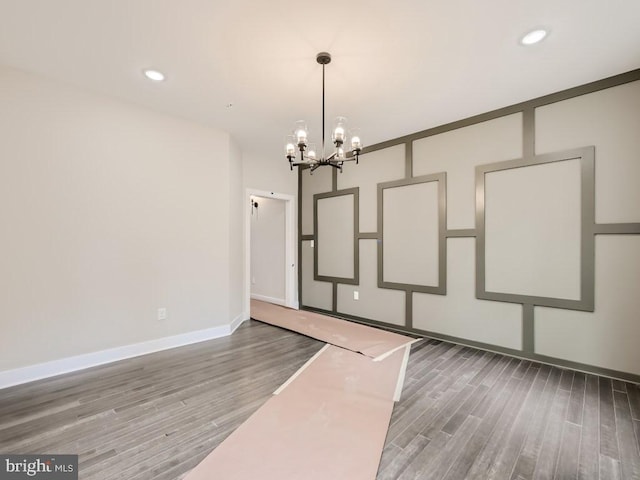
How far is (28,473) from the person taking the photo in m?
1.56

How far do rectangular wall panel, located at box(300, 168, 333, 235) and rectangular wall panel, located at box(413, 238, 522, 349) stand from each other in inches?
92.8

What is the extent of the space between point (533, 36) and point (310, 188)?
3731 millimetres

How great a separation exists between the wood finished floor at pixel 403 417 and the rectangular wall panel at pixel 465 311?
383 millimetres

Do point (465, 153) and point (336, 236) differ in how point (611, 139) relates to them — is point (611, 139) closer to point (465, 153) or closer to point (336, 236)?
point (465, 153)

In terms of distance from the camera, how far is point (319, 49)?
2.29 meters

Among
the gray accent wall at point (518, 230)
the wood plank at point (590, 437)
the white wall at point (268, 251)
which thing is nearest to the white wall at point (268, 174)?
the white wall at point (268, 251)

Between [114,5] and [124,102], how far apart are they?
148 centimetres

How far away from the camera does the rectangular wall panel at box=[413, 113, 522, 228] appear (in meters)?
3.24

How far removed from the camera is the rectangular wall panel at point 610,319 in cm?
256

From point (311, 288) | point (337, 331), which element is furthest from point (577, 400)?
point (311, 288)

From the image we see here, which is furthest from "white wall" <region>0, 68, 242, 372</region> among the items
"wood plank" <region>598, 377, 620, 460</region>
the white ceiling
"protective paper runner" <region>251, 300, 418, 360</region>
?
"wood plank" <region>598, 377, 620, 460</region>

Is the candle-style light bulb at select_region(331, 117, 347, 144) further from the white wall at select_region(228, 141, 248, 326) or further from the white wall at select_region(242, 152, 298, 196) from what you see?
the white wall at select_region(242, 152, 298, 196)

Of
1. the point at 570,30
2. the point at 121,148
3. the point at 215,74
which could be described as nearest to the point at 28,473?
the point at 121,148

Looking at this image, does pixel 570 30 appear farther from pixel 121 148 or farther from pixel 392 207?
pixel 121 148
